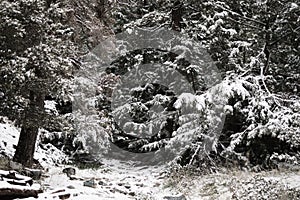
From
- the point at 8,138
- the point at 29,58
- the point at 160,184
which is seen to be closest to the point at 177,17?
the point at 160,184

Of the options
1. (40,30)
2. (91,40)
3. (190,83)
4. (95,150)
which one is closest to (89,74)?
(91,40)

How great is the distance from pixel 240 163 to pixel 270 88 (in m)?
2.88

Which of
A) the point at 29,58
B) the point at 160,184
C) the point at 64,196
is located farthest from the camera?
the point at 160,184

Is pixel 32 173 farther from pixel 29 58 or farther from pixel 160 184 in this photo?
pixel 160 184

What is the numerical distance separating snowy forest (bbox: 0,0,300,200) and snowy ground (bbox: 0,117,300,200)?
44mm

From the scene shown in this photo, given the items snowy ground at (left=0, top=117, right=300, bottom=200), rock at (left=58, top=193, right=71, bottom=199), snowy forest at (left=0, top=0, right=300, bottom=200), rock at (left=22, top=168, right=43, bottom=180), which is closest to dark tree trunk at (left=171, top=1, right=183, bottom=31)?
snowy forest at (left=0, top=0, right=300, bottom=200)

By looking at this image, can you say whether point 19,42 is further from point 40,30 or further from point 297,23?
point 297,23

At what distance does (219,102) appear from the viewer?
12.1 metres

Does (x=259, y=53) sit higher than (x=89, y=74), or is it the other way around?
(x=259, y=53)

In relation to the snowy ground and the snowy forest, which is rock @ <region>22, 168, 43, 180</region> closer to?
the snowy forest

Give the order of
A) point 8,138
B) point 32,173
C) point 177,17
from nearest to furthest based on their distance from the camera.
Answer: point 32,173, point 8,138, point 177,17

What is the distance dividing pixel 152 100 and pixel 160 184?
4.64m

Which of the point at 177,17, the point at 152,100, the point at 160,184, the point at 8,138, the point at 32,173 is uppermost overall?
the point at 177,17

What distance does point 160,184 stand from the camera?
11.6m
